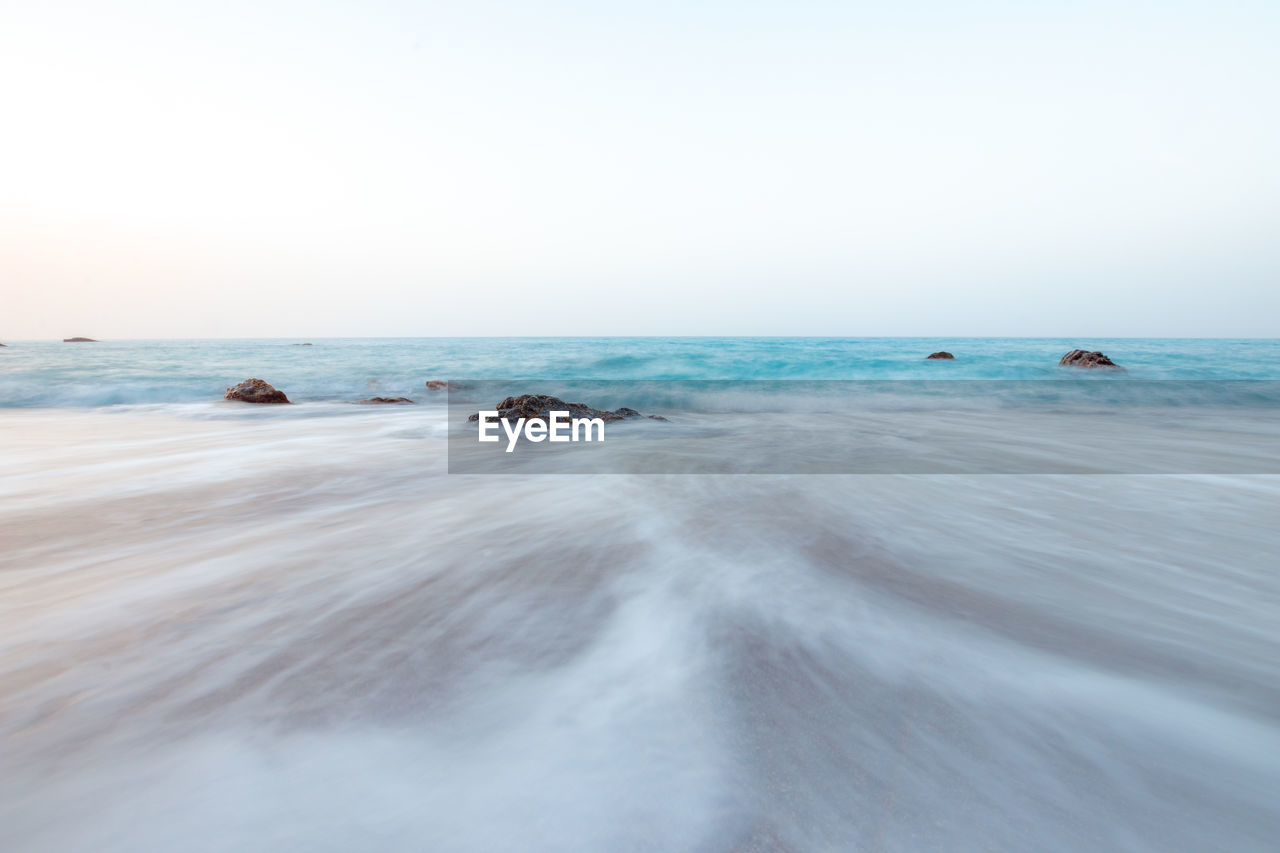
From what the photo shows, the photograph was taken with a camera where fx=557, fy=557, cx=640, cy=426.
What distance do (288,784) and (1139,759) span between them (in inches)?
83.1

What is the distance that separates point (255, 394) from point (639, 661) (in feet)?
42.8

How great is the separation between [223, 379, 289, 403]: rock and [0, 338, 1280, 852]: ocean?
7.45 m

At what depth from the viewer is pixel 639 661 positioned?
1.92 metres

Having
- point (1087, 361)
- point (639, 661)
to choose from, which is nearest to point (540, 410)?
point (639, 661)

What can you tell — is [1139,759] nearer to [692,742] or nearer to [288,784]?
[692,742]

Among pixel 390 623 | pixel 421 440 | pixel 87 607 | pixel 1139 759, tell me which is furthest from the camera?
pixel 421 440

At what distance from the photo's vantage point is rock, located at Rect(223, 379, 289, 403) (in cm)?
1189

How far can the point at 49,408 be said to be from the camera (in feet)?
40.8

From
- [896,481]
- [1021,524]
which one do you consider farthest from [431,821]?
[896,481]

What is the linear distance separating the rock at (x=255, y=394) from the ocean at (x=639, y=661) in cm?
745

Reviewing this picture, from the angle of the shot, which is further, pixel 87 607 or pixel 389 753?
pixel 87 607

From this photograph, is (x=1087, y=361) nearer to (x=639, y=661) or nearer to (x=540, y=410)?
(x=540, y=410)

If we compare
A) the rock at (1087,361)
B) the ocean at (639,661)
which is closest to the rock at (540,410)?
the ocean at (639,661)

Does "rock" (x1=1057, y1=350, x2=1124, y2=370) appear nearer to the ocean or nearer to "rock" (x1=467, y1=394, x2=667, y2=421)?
the ocean
